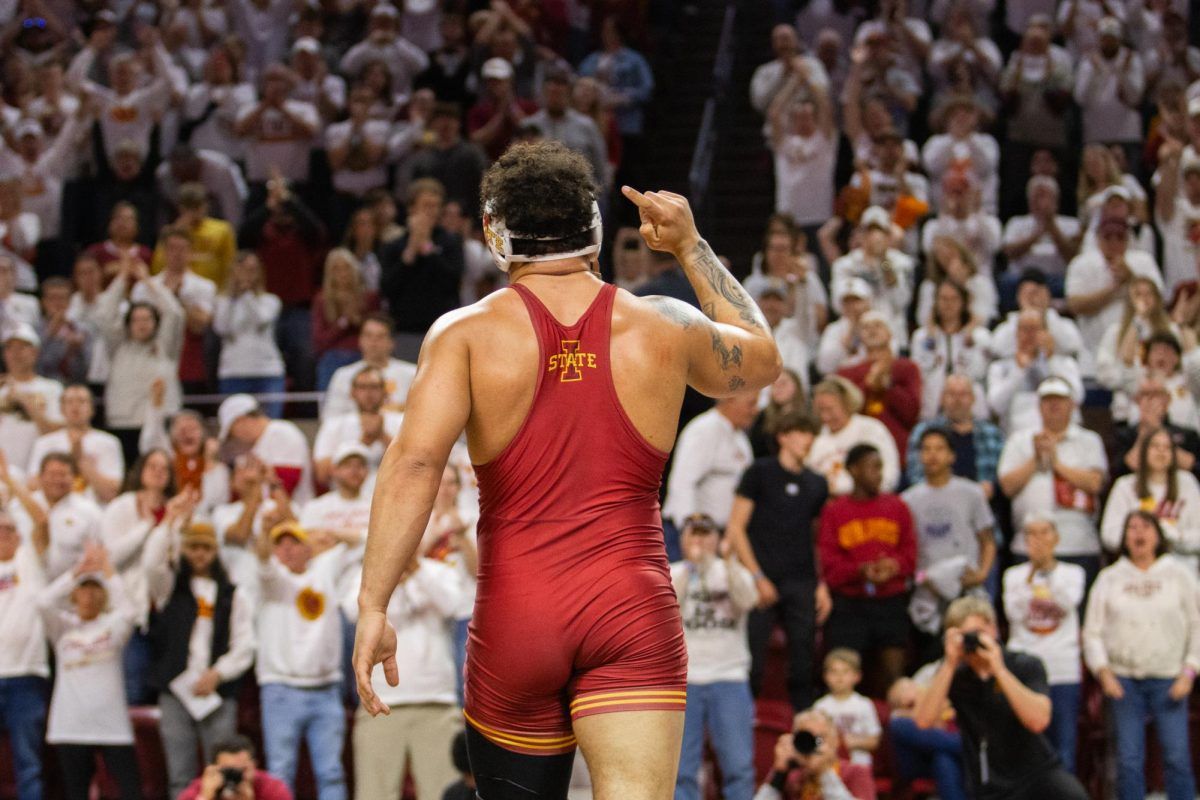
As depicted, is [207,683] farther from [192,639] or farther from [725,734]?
[725,734]

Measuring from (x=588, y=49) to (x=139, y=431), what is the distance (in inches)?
244

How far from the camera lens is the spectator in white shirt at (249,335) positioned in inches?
496

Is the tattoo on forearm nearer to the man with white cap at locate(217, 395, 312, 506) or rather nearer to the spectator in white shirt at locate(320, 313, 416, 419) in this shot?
the spectator in white shirt at locate(320, 313, 416, 419)

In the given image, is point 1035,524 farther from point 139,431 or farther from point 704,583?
point 139,431

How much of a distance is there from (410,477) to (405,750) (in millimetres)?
6176

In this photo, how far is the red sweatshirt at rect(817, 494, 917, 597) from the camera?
10242 millimetres

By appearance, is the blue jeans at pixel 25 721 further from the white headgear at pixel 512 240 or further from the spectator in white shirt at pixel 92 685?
the white headgear at pixel 512 240

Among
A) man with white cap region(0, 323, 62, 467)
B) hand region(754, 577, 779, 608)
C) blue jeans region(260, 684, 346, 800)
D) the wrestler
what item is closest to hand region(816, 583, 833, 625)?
hand region(754, 577, 779, 608)

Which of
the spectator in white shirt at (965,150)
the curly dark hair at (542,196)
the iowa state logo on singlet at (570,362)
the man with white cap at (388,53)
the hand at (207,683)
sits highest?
the man with white cap at (388,53)

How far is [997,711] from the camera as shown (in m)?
9.06

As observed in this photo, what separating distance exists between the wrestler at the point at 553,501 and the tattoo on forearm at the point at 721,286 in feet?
0.82

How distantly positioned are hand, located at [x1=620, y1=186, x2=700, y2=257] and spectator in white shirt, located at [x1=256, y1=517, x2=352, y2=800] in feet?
20.4

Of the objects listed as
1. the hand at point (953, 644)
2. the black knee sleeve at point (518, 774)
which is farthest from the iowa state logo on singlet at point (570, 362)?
the hand at point (953, 644)

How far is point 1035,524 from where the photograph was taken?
33.0ft
